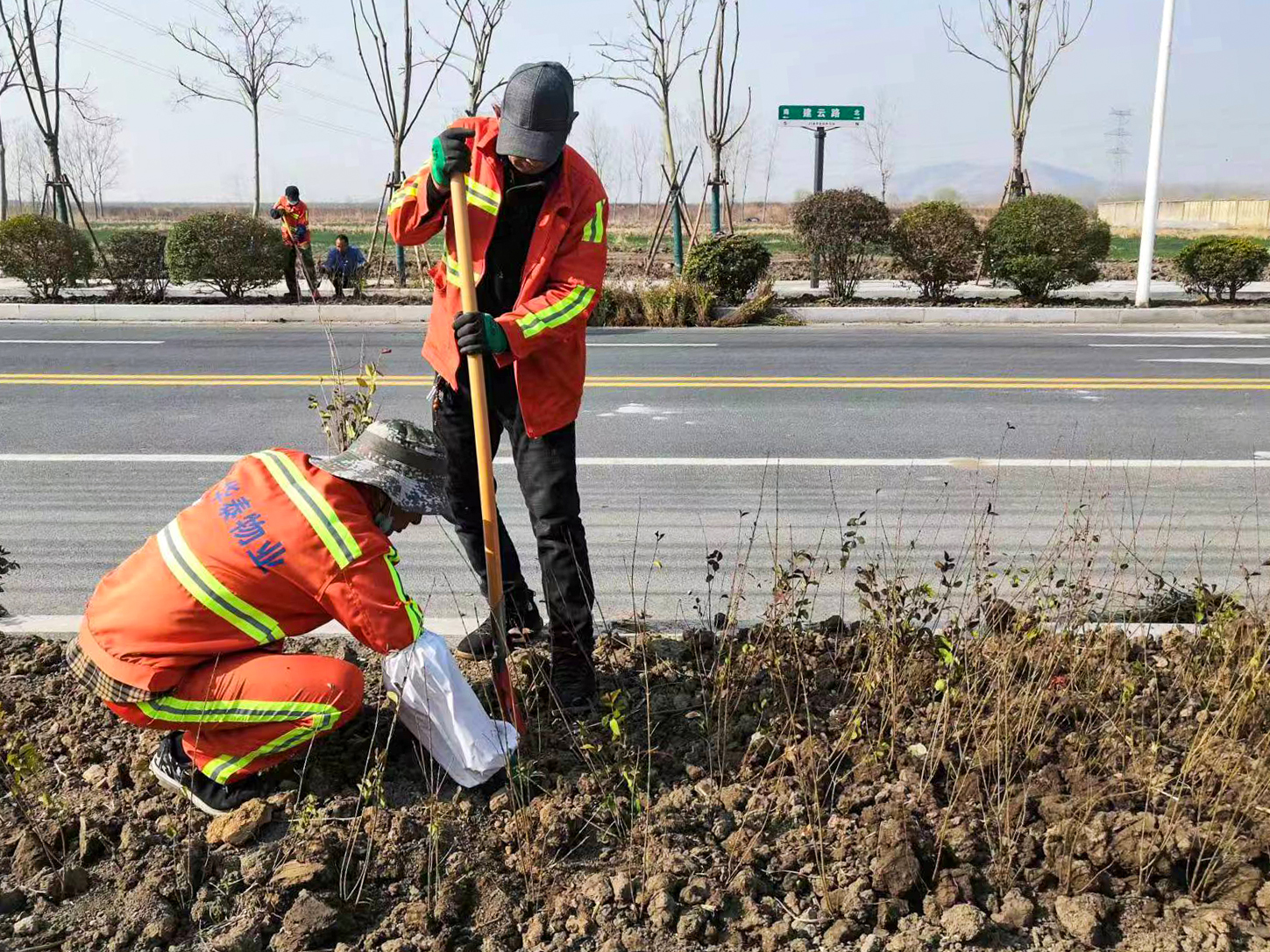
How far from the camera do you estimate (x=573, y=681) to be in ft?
10.2

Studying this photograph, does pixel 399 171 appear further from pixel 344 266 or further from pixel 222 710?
pixel 222 710

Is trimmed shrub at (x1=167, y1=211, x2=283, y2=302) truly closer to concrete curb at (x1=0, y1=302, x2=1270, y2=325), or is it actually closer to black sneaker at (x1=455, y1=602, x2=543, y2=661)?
concrete curb at (x1=0, y1=302, x2=1270, y2=325)

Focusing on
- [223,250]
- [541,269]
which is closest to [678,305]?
[223,250]

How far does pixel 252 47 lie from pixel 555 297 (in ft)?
93.6

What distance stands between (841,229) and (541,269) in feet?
42.1

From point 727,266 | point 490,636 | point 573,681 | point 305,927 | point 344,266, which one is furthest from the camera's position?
point 344,266

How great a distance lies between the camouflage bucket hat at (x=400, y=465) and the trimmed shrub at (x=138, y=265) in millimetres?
15028

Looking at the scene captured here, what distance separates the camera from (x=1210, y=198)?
74250mm

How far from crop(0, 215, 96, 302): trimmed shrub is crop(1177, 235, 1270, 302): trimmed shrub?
52.6ft

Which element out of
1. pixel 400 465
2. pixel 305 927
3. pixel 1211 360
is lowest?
pixel 305 927

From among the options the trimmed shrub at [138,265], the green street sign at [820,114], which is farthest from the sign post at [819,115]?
the trimmed shrub at [138,265]

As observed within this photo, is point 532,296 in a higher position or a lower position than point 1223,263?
lower

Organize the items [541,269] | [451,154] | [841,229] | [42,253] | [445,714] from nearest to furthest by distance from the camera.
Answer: [445,714]
[451,154]
[541,269]
[841,229]
[42,253]

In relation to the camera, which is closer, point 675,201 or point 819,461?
point 819,461
